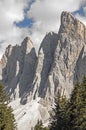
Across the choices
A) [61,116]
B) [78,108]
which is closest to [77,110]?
[78,108]

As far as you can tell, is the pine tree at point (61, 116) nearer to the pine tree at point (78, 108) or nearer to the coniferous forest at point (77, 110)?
the coniferous forest at point (77, 110)

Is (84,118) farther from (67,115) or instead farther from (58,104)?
(58,104)

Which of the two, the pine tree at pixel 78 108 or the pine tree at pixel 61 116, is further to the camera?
the pine tree at pixel 61 116

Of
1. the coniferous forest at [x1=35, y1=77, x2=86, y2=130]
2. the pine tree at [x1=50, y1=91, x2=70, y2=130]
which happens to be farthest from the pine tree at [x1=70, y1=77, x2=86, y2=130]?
the pine tree at [x1=50, y1=91, x2=70, y2=130]

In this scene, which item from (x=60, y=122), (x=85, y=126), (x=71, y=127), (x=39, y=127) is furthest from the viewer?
(x=39, y=127)

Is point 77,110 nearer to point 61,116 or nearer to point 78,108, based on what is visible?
point 78,108

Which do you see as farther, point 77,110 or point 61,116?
point 61,116

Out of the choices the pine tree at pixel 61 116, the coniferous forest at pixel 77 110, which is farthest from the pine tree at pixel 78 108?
the pine tree at pixel 61 116

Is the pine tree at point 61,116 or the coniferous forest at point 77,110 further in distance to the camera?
the pine tree at point 61,116

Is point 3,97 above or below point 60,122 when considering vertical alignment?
above

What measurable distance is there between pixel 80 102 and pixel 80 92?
114cm

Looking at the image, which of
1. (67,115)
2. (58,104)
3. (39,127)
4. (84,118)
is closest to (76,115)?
(84,118)

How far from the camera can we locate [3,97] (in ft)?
124

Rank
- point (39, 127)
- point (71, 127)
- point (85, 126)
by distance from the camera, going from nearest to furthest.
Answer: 1. point (85, 126)
2. point (71, 127)
3. point (39, 127)
